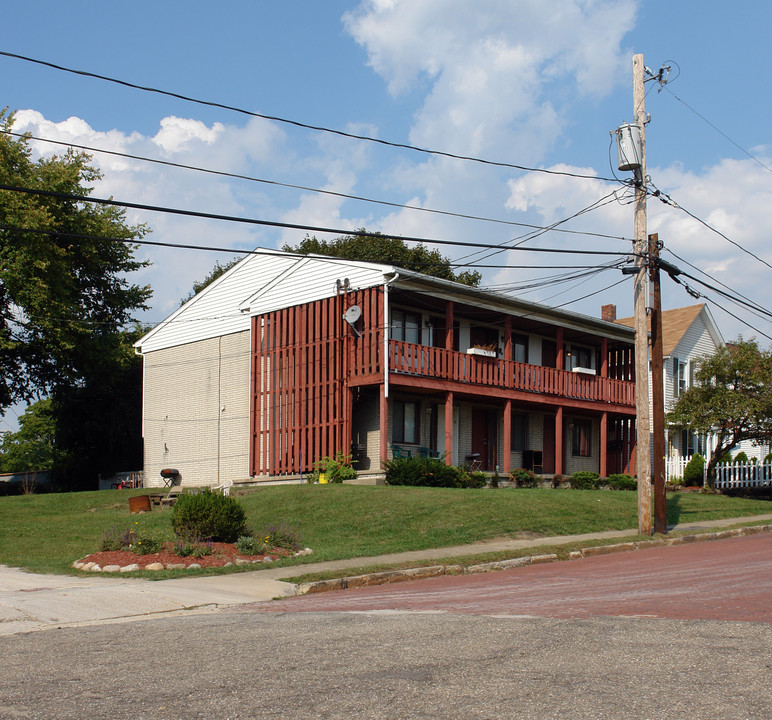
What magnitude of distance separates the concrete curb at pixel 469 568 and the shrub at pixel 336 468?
10.1 m

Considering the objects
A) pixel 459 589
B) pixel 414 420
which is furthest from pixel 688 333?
pixel 459 589

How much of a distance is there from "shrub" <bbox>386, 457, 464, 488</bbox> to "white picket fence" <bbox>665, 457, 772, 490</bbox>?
1523cm

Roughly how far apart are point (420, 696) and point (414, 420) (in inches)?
920

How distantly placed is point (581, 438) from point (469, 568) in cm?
2220

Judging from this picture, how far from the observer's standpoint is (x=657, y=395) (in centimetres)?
1948

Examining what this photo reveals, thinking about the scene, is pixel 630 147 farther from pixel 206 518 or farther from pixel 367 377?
Result: pixel 206 518

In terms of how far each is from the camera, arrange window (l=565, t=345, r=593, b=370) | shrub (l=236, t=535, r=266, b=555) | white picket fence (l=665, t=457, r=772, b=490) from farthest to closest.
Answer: white picket fence (l=665, t=457, r=772, b=490) → window (l=565, t=345, r=593, b=370) → shrub (l=236, t=535, r=266, b=555)

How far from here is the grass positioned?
1695 cm

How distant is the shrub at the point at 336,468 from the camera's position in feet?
84.4

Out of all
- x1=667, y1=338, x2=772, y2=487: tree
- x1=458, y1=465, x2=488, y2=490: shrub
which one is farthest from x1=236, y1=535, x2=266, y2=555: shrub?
x1=667, y1=338, x2=772, y2=487: tree

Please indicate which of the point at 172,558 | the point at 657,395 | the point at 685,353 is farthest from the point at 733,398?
the point at 172,558

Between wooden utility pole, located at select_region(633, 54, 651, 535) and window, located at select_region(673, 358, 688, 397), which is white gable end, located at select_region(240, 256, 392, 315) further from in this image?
window, located at select_region(673, 358, 688, 397)

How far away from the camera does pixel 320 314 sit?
93.2 ft

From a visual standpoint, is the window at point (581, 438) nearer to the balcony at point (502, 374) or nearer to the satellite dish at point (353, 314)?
the balcony at point (502, 374)
